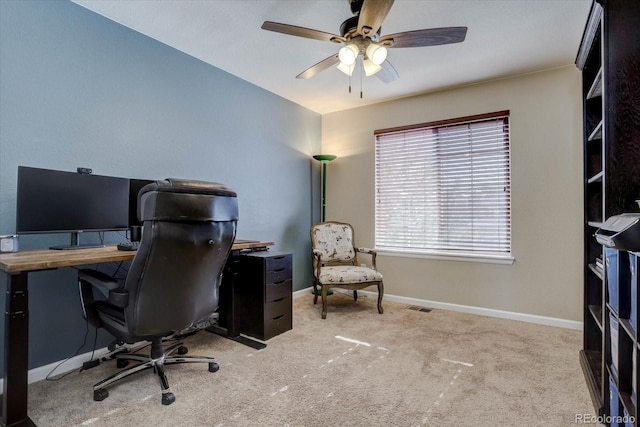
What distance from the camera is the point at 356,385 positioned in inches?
78.7

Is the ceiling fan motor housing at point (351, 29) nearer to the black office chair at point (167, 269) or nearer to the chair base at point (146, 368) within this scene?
the black office chair at point (167, 269)

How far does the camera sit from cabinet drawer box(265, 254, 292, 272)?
9.10 ft

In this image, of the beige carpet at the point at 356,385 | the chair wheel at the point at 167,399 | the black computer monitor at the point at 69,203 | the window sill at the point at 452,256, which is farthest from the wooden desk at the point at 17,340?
the window sill at the point at 452,256

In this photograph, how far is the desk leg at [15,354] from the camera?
1508 mm

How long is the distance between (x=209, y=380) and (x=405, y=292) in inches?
100

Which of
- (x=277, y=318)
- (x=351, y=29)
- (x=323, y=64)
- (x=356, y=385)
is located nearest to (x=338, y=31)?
(x=323, y=64)

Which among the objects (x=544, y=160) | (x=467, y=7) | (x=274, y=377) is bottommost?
(x=274, y=377)

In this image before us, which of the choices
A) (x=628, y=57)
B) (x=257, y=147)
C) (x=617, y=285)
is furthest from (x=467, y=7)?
(x=257, y=147)

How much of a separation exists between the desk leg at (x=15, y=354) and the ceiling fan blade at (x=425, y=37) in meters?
2.38

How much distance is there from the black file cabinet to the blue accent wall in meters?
0.78

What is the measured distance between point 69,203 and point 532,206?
386 centimetres

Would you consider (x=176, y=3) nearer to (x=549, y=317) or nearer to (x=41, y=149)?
(x=41, y=149)

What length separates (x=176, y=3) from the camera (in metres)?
2.24

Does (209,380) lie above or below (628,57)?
below
